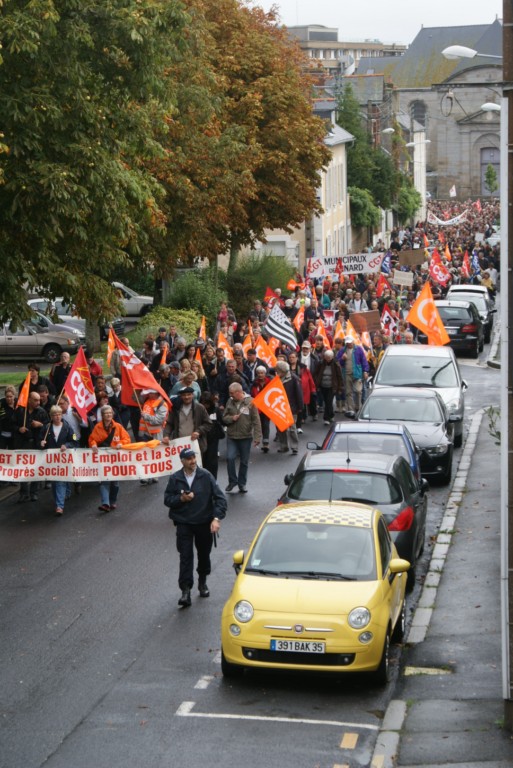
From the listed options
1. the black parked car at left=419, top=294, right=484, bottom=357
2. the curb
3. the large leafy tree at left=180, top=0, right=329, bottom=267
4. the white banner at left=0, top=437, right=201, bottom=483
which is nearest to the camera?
the curb

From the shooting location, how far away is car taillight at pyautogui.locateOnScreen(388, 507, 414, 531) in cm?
1441

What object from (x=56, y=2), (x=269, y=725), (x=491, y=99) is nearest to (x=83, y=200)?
(x=56, y=2)

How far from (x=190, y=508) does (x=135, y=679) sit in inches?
104

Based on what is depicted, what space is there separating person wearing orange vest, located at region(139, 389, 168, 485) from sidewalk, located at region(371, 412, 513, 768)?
4.65m

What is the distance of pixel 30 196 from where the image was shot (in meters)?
18.2

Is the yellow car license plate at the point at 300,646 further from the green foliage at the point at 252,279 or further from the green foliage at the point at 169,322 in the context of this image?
the green foliage at the point at 252,279

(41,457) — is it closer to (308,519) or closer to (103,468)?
(103,468)

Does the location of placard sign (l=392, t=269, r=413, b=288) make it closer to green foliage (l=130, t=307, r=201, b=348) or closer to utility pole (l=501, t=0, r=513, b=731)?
green foliage (l=130, t=307, r=201, b=348)

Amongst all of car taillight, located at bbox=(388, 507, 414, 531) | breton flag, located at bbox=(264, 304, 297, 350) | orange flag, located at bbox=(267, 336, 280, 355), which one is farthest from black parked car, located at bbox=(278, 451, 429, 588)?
breton flag, located at bbox=(264, 304, 297, 350)

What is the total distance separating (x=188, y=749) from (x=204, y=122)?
1022 inches

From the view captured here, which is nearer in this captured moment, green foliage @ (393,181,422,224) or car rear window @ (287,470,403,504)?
car rear window @ (287,470,403,504)

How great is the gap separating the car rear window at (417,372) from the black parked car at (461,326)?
1309cm

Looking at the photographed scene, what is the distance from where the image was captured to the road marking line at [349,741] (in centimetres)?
1003

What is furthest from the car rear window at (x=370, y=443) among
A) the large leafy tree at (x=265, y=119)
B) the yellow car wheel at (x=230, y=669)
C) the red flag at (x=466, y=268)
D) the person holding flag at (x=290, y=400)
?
the red flag at (x=466, y=268)
